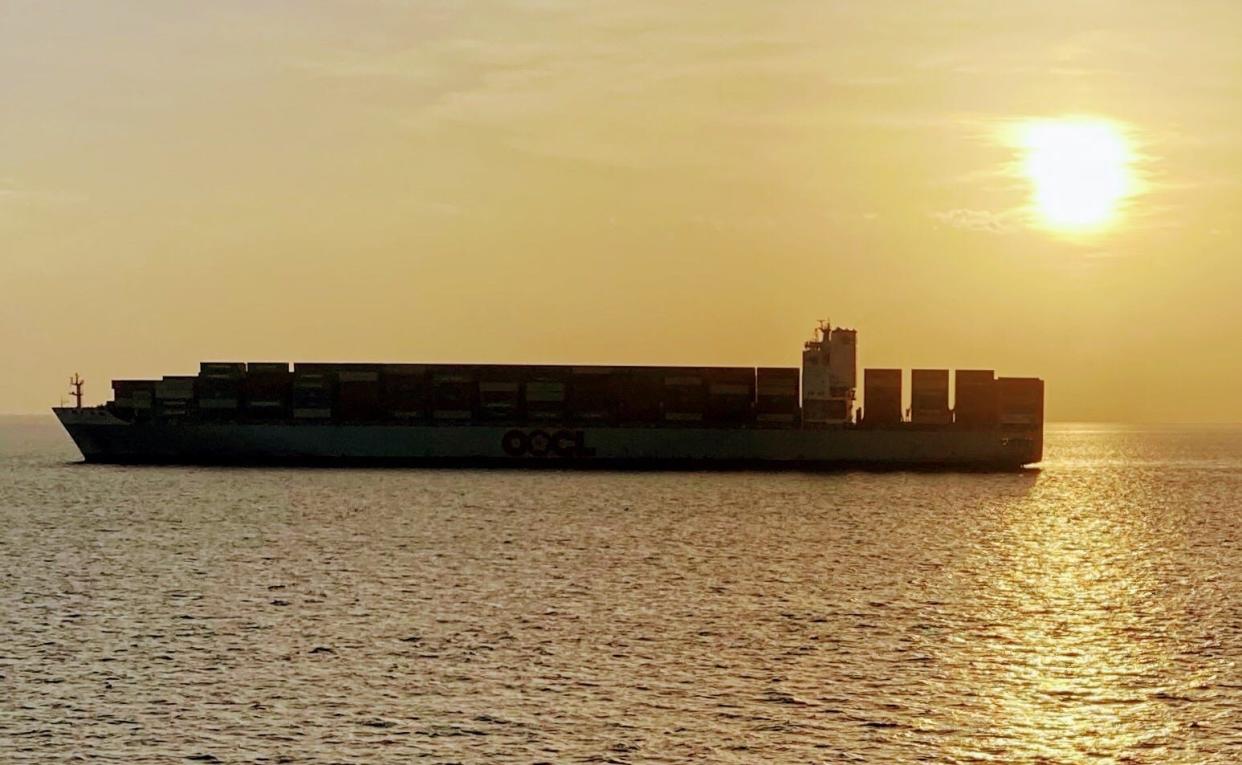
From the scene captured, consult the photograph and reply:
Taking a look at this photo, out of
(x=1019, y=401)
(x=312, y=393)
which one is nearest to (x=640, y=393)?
(x=312, y=393)

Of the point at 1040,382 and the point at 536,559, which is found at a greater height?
the point at 1040,382

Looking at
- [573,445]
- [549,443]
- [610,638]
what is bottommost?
[610,638]

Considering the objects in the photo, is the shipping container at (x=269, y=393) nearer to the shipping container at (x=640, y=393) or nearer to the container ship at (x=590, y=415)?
the container ship at (x=590, y=415)

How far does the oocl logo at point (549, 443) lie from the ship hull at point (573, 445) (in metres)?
0.07

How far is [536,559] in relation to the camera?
190ft

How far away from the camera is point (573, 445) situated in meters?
112

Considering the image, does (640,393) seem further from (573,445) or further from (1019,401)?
(1019,401)

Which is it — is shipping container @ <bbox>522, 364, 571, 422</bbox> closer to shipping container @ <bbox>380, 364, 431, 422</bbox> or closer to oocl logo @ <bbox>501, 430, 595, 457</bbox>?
oocl logo @ <bbox>501, 430, 595, 457</bbox>

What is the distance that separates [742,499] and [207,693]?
204 feet

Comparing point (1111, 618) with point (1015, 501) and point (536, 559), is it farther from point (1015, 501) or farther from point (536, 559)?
point (1015, 501)

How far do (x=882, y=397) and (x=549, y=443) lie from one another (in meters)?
24.1

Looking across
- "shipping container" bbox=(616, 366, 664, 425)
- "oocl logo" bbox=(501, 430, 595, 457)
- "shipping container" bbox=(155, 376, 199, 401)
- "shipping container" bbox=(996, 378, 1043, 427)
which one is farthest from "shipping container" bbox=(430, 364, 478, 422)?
"shipping container" bbox=(996, 378, 1043, 427)

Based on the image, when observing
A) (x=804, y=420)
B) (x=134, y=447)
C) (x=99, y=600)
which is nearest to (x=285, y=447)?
(x=134, y=447)

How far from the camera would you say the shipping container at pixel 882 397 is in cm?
11212
